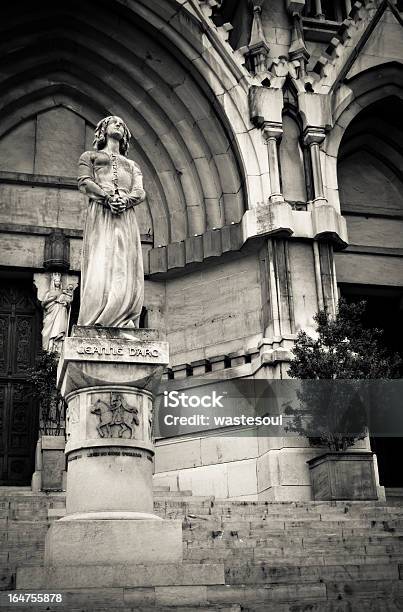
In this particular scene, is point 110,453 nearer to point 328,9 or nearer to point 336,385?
point 336,385

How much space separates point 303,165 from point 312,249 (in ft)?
6.11

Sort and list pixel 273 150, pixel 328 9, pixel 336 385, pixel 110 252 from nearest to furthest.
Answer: pixel 110 252
pixel 336 385
pixel 273 150
pixel 328 9

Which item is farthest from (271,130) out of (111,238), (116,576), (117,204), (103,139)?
(116,576)

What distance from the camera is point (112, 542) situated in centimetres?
823

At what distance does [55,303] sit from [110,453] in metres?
9.33

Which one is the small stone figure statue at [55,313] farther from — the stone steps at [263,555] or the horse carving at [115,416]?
the horse carving at [115,416]

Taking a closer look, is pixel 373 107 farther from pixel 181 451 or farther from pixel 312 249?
pixel 181 451

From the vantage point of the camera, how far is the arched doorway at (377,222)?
19188mm

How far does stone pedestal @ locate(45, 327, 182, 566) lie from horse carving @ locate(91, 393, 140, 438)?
0.4 inches

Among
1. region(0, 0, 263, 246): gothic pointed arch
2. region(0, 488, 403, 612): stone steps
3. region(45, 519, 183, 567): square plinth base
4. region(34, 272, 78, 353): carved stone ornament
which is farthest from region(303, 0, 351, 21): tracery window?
region(45, 519, 183, 567): square plinth base

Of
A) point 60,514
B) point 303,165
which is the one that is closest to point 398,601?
point 60,514

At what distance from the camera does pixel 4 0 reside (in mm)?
18250

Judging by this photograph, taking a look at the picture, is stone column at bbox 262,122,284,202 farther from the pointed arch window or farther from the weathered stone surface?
the weathered stone surface

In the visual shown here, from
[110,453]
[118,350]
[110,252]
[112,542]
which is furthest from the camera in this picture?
[110,252]
